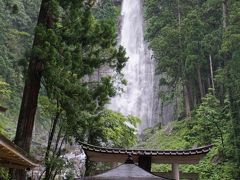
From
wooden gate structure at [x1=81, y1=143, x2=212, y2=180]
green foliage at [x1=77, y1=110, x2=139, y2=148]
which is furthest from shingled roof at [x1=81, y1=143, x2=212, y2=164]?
green foliage at [x1=77, y1=110, x2=139, y2=148]

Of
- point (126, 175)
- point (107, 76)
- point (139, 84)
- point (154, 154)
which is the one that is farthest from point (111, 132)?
point (139, 84)

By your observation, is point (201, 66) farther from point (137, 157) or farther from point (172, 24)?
point (137, 157)

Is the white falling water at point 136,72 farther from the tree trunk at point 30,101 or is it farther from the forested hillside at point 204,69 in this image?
the tree trunk at point 30,101

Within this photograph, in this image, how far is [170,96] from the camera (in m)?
24.2

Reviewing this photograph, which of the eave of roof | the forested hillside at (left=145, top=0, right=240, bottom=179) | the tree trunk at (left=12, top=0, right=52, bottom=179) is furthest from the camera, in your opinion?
the forested hillside at (left=145, top=0, right=240, bottom=179)

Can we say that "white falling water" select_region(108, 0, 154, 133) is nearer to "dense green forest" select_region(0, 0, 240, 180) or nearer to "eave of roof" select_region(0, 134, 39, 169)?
"dense green forest" select_region(0, 0, 240, 180)

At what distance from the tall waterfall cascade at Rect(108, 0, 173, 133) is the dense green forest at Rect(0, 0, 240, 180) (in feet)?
8.43

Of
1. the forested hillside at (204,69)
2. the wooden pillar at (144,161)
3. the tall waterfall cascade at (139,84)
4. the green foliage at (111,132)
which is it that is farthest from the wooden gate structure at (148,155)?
the tall waterfall cascade at (139,84)

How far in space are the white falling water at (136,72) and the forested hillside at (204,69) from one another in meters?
4.54

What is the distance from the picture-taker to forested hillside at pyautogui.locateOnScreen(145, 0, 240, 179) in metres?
16.3

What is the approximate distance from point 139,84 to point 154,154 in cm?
2325

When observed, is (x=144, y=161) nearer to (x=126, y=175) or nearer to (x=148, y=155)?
(x=148, y=155)

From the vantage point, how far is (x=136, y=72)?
31.7 meters

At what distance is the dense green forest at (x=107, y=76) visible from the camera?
8.45m
